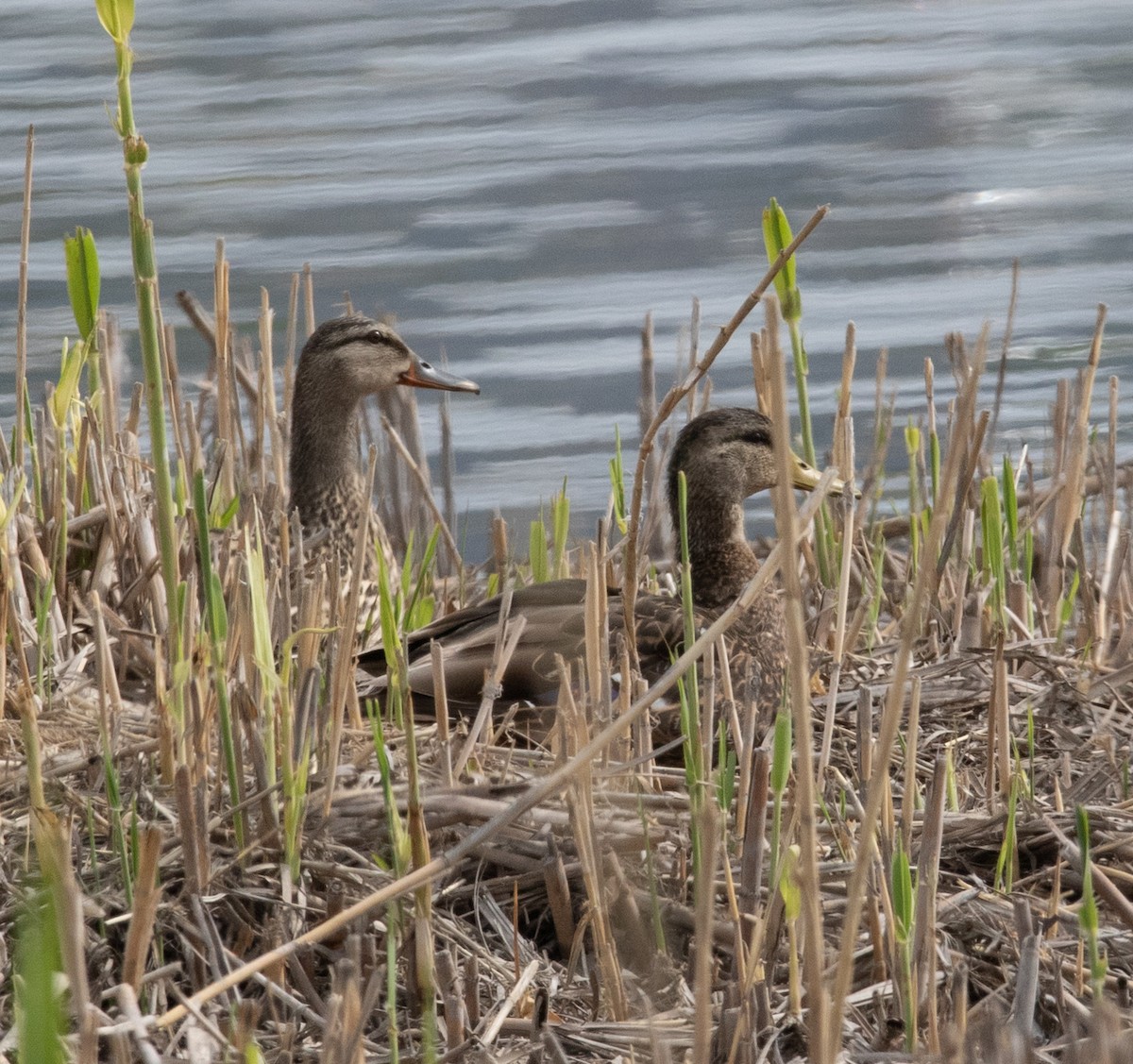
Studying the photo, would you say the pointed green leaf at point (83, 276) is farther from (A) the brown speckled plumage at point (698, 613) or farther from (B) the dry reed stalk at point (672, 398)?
(A) the brown speckled plumage at point (698, 613)

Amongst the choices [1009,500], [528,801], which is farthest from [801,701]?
[1009,500]

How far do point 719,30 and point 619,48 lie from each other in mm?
768

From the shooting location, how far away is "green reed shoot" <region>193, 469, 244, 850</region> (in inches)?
90.0

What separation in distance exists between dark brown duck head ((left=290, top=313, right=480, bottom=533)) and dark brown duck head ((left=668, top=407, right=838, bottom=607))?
3.55 ft

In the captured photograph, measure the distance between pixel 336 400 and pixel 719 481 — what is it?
134 centimetres

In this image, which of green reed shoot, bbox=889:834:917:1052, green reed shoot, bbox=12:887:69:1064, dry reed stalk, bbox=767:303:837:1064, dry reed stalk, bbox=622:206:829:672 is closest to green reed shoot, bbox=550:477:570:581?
dry reed stalk, bbox=622:206:829:672

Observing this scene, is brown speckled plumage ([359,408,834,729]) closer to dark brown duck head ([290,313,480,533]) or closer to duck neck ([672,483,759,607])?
duck neck ([672,483,759,607])

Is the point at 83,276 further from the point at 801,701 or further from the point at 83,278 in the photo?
the point at 801,701

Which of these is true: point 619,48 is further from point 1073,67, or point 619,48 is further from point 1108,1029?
point 1108,1029

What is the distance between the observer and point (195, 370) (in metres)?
7.25

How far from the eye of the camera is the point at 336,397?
539 cm

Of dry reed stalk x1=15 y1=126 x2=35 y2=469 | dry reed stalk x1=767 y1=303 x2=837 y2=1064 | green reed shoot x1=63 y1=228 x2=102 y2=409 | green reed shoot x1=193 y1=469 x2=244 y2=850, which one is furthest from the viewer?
dry reed stalk x1=15 y1=126 x2=35 y2=469

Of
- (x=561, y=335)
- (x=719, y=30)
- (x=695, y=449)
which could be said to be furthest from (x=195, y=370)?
(x=719, y=30)

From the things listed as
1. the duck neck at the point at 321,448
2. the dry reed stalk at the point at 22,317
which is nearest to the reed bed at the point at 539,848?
the dry reed stalk at the point at 22,317
